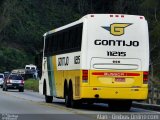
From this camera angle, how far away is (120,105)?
93.6 feet

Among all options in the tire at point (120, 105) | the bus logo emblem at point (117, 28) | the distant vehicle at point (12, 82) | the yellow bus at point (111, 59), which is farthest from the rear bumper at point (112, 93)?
the distant vehicle at point (12, 82)

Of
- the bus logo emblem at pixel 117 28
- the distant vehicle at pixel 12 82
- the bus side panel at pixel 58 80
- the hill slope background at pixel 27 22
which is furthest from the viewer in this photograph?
the hill slope background at pixel 27 22

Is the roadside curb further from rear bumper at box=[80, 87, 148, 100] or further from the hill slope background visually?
the hill slope background

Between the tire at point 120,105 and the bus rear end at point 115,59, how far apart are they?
1.18 m

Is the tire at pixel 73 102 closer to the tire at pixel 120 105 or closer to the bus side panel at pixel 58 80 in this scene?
the tire at pixel 120 105

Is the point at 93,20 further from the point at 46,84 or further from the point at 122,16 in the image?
the point at 46,84

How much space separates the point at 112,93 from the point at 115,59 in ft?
4.47

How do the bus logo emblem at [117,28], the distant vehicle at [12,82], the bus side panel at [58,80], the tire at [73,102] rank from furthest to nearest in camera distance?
the distant vehicle at [12,82], the bus side panel at [58,80], the tire at [73,102], the bus logo emblem at [117,28]

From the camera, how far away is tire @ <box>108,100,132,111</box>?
2796 centimetres

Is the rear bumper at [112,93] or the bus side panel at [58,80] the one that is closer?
the rear bumper at [112,93]

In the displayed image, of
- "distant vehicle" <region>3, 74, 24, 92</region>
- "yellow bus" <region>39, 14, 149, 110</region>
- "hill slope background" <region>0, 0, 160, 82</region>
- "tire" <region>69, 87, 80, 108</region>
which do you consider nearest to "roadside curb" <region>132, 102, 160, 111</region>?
"yellow bus" <region>39, 14, 149, 110</region>

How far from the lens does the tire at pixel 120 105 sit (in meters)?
28.0

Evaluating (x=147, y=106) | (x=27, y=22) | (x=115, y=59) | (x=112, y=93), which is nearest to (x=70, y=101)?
(x=112, y=93)

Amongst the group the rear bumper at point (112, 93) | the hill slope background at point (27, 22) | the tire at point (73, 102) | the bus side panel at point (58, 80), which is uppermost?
the hill slope background at point (27, 22)
